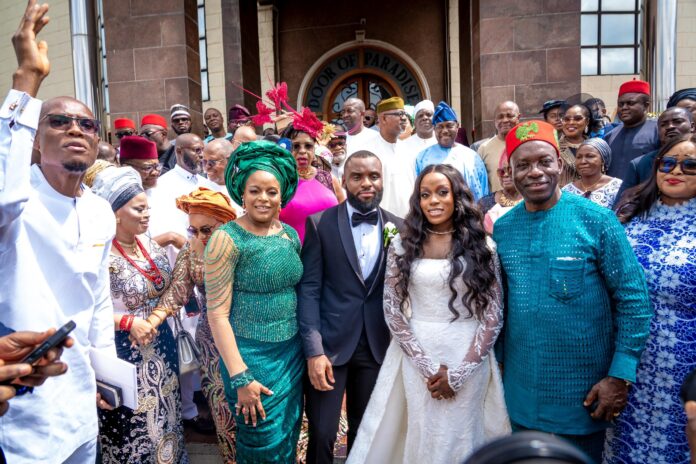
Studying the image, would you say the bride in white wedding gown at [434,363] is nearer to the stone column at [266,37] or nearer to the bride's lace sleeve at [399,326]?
the bride's lace sleeve at [399,326]

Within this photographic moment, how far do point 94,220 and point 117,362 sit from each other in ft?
2.29

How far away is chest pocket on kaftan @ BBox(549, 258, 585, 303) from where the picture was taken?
236cm

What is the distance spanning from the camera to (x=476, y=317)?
259 cm

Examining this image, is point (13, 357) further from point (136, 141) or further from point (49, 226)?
point (136, 141)

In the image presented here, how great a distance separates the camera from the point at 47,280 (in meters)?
2.17

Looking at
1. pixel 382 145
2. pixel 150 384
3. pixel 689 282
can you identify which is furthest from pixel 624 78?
pixel 150 384

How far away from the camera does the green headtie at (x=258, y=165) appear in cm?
274

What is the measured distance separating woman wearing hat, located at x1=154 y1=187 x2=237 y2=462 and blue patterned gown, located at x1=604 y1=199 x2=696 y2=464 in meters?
2.27

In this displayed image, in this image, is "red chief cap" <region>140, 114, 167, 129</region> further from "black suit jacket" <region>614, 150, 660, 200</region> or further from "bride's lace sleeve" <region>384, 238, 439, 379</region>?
"black suit jacket" <region>614, 150, 660, 200</region>

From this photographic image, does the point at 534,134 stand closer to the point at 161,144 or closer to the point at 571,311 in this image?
the point at 571,311

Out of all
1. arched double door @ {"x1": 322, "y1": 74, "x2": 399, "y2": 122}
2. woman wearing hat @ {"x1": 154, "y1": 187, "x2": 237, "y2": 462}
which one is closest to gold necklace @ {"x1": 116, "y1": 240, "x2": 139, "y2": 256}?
woman wearing hat @ {"x1": 154, "y1": 187, "x2": 237, "y2": 462}

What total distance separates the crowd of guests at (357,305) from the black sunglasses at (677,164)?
0.05ft

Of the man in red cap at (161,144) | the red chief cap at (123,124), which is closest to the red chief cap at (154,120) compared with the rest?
the man in red cap at (161,144)

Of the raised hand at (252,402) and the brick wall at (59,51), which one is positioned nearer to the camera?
the raised hand at (252,402)
